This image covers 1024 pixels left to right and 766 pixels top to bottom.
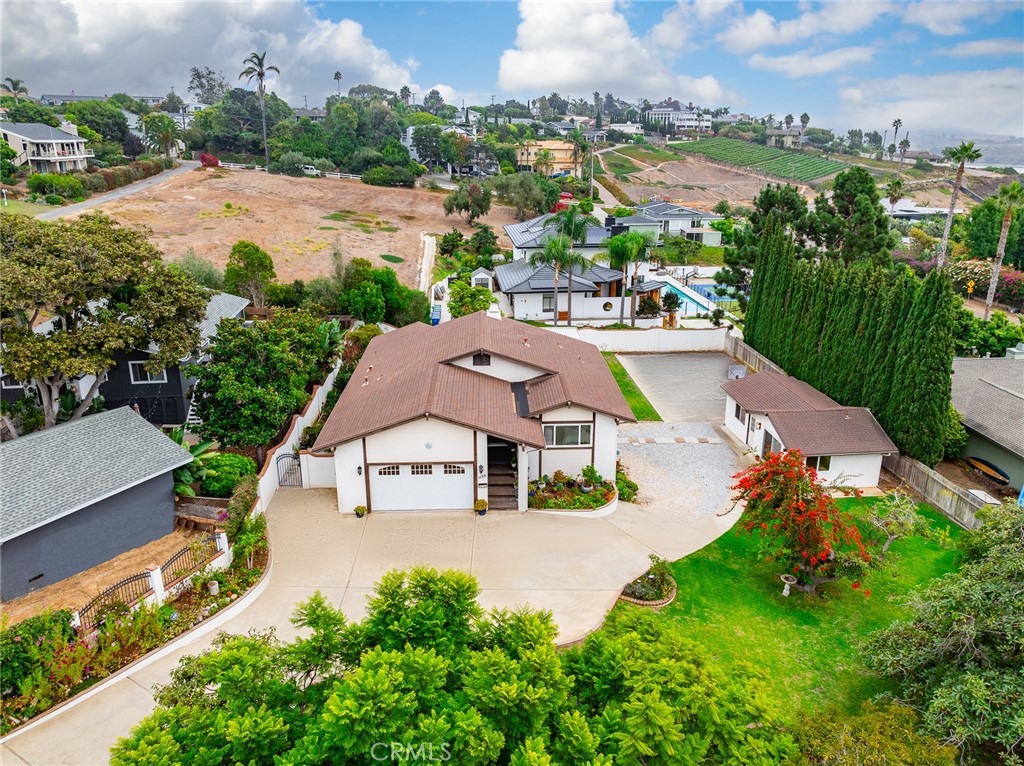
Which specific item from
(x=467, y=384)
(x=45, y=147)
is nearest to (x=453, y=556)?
(x=467, y=384)

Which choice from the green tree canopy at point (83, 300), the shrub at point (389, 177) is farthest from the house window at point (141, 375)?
the shrub at point (389, 177)

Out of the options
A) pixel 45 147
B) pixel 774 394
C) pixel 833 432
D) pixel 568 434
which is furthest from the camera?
pixel 45 147

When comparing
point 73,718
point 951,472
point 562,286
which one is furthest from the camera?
point 562,286

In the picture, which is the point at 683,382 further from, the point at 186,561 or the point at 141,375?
the point at 186,561

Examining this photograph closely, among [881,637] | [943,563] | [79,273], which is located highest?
[79,273]

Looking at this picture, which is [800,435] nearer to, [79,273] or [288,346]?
[288,346]

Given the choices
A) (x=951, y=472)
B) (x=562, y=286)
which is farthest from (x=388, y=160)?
(x=951, y=472)

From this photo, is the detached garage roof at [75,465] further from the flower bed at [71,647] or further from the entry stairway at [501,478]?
the entry stairway at [501,478]
